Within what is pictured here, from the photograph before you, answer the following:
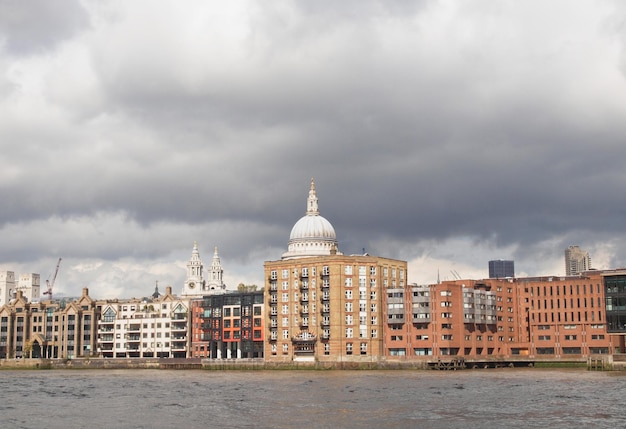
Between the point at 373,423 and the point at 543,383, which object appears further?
the point at 543,383

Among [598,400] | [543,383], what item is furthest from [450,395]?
[543,383]

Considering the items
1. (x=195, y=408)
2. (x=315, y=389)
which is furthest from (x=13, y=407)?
(x=315, y=389)

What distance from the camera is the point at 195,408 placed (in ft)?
316

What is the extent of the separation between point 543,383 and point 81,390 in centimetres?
6797

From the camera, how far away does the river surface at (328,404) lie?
81562 mm

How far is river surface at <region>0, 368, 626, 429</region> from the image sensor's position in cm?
8156

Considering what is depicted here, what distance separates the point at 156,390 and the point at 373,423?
55.3 metres

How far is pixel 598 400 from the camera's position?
100000mm

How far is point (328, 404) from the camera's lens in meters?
97.8

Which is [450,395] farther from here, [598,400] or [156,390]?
A: [156,390]

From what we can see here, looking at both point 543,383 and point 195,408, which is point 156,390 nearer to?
point 195,408

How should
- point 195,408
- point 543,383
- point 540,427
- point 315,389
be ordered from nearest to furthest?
point 540,427
point 195,408
point 315,389
point 543,383

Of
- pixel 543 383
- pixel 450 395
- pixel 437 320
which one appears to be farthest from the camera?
pixel 437 320

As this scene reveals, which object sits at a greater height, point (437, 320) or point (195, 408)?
point (437, 320)
